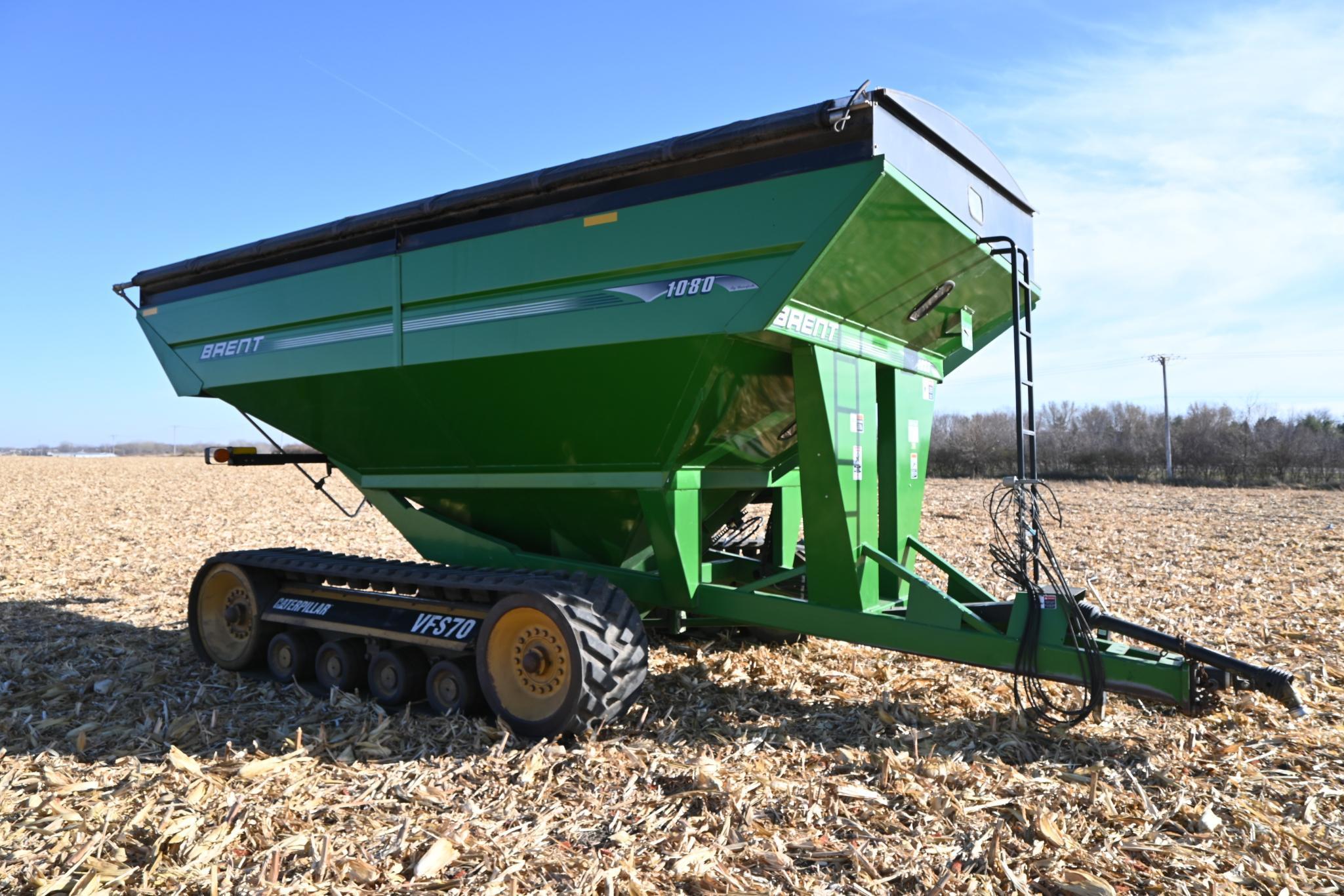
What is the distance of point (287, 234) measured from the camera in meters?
6.61

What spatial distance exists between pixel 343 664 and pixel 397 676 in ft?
1.76

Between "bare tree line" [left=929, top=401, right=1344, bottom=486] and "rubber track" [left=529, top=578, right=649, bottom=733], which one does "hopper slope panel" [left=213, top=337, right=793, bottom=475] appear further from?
"bare tree line" [left=929, top=401, right=1344, bottom=486]

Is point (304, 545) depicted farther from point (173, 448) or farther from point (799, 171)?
point (173, 448)

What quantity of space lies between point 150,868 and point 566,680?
2.00 m

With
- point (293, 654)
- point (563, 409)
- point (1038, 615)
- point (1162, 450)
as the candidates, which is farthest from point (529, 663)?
point (1162, 450)

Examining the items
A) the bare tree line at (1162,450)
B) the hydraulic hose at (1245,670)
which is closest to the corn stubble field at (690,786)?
the hydraulic hose at (1245,670)

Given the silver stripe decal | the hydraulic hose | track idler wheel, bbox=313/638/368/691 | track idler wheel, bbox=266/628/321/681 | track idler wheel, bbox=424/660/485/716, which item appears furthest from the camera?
track idler wheel, bbox=266/628/321/681

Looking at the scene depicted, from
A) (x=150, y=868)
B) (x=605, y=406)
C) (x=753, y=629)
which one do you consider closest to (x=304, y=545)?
(x=753, y=629)

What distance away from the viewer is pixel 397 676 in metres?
5.62

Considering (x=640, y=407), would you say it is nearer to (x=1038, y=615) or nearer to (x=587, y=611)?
(x=587, y=611)

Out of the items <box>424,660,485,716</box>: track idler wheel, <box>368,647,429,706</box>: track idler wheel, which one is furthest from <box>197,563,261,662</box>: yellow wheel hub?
<box>424,660,485,716</box>: track idler wheel

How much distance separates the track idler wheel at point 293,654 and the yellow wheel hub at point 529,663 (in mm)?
1843

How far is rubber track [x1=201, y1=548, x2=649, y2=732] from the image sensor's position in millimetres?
4777

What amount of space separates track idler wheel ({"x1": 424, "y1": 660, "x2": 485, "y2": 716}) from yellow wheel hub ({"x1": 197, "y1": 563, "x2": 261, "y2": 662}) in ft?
6.18
